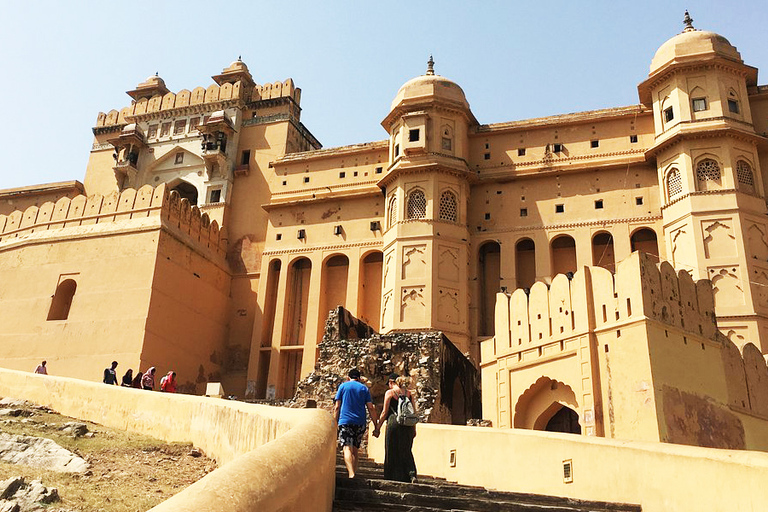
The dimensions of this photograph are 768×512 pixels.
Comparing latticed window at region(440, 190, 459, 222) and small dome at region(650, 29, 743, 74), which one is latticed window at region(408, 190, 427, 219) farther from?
small dome at region(650, 29, 743, 74)

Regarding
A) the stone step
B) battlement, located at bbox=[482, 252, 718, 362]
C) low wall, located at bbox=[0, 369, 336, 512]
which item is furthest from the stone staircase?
battlement, located at bbox=[482, 252, 718, 362]

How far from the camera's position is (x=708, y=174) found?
2252 centimetres

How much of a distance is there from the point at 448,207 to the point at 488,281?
9.78ft

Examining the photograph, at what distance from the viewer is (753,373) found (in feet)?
50.3

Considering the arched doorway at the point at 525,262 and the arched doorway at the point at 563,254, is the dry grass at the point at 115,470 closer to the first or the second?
the arched doorway at the point at 525,262

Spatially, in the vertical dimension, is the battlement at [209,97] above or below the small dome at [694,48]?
above

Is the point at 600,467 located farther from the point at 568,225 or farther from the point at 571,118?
the point at 571,118

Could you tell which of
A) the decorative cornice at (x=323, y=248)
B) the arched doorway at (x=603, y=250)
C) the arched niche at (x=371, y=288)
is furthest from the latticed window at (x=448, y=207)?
the arched doorway at (x=603, y=250)

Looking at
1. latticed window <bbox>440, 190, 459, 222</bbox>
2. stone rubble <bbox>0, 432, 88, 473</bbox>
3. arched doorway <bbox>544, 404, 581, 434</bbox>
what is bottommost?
stone rubble <bbox>0, 432, 88, 473</bbox>

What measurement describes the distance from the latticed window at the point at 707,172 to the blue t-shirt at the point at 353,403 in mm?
17950

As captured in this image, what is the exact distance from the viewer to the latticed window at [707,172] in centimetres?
2241

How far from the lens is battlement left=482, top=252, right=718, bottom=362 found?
43.2 feet

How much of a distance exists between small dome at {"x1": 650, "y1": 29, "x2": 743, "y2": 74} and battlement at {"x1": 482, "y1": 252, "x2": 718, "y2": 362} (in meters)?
11.3

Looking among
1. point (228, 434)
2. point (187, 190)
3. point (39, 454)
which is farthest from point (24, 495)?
point (187, 190)
